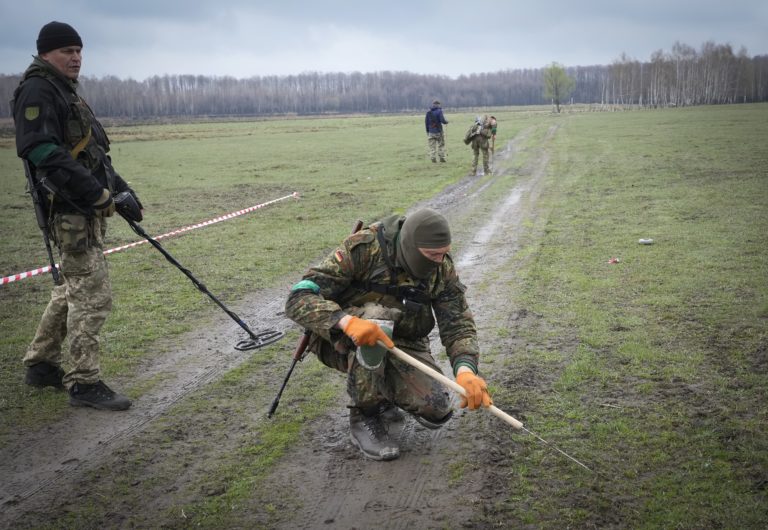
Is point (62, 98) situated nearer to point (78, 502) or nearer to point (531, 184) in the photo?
point (78, 502)

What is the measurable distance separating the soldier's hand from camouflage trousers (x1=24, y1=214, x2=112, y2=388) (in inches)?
4.6

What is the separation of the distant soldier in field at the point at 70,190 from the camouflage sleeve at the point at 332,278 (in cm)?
184

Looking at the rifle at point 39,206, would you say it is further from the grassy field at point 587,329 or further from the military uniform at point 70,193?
the grassy field at point 587,329

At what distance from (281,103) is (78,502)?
184 meters

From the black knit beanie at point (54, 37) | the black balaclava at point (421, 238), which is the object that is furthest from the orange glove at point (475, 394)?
the black knit beanie at point (54, 37)

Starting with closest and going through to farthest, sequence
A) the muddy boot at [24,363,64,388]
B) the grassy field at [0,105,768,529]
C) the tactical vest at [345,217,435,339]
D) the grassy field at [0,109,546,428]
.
→ the grassy field at [0,105,768,529]
the tactical vest at [345,217,435,339]
the muddy boot at [24,363,64,388]
the grassy field at [0,109,546,428]

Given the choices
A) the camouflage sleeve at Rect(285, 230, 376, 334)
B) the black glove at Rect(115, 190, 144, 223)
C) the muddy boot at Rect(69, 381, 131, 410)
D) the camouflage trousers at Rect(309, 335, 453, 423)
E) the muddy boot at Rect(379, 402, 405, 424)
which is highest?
the black glove at Rect(115, 190, 144, 223)

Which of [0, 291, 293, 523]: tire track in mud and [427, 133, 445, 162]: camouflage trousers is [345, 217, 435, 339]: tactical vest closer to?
[0, 291, 293, 523]: tire track in mud

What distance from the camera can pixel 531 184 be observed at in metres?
18.2

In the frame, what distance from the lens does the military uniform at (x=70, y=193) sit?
15.4 ft

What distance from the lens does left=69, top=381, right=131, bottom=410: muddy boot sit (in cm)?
512

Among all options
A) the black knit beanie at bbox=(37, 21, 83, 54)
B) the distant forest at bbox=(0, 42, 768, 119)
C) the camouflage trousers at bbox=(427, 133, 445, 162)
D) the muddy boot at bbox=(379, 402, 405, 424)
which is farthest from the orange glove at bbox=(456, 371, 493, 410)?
the distant forest at bbox=(0, 42, 768, 119)

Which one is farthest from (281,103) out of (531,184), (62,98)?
(62,98)

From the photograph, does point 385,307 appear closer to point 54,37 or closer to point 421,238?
point 421,238
